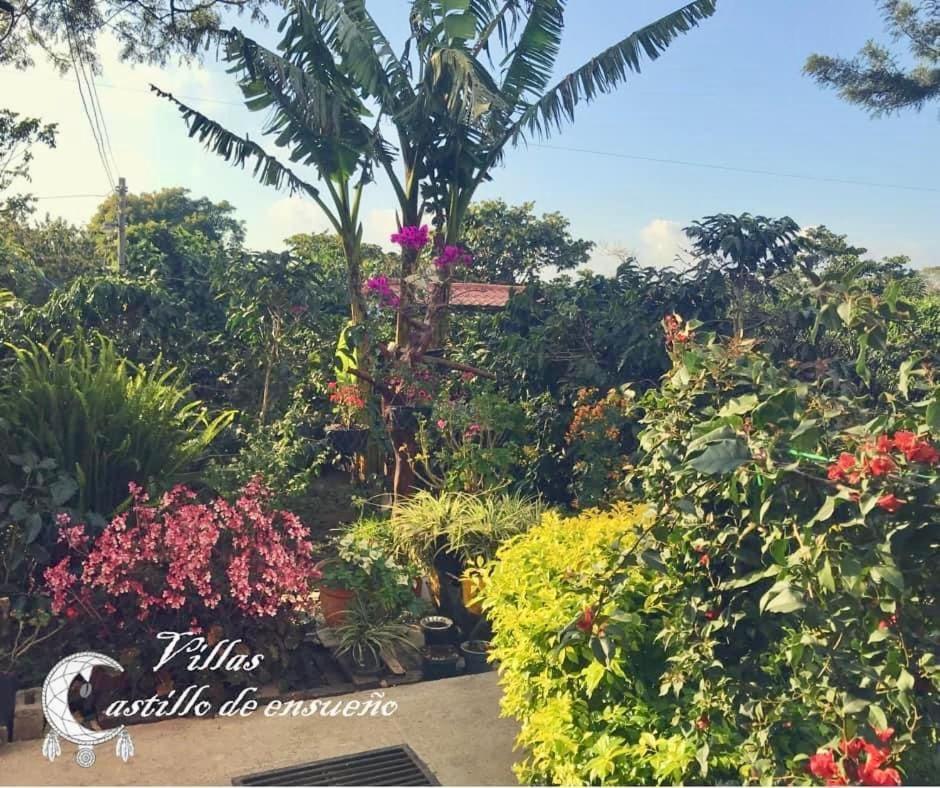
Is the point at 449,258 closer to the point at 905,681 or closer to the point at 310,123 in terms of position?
the point at 310,123

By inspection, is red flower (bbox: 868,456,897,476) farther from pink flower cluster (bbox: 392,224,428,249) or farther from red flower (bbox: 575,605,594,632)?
pink flower cluster (bbox: 392,224,428,249)

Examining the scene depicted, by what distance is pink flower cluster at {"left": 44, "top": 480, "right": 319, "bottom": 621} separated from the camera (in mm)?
3488

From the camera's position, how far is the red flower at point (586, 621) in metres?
2.31

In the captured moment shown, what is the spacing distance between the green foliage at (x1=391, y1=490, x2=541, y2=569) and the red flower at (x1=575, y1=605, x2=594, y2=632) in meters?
2.22

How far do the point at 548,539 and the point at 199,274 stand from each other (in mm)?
6644

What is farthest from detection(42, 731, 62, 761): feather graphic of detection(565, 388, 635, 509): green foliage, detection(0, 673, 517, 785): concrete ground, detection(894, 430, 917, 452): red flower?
detection(565, 388, 635, 509): green foliage

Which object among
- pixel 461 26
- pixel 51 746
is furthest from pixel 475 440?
pixel 461 26

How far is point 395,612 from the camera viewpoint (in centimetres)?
426

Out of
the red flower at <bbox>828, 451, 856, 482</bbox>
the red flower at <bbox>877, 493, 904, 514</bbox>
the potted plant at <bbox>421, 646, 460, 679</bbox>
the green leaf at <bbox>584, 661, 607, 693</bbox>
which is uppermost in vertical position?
the red flower at <bbox>828, 451, 856, 482</bbox>

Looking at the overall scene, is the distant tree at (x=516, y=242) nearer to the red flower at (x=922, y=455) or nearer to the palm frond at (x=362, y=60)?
the palm frond at (x=362, y=60)

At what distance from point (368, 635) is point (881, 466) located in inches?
114

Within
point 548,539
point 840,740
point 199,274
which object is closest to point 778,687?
point 840,740

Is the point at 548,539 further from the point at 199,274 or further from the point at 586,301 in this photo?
the point at 199,274

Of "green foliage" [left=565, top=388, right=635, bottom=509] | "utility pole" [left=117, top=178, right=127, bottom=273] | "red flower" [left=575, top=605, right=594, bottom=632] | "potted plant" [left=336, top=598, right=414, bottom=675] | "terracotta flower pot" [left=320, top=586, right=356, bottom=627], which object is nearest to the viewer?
"red flower" [left=575, top=605, right=594, bottom=632]
